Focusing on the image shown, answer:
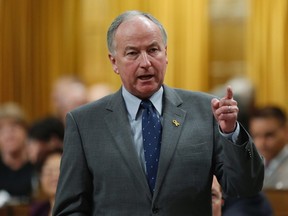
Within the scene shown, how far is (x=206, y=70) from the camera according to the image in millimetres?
8188

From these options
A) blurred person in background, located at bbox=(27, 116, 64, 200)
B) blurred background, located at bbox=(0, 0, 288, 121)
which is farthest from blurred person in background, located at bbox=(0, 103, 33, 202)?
blurred background, located at bbox=(0, 0, 288, 121)

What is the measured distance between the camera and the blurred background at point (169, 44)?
7863 millimetres

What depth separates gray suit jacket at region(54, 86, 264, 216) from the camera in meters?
2.69

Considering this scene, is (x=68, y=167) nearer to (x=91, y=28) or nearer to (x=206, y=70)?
(x=206, y=70)

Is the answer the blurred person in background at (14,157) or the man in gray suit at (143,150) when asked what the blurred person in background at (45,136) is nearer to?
the blurred person in background at (14,157)

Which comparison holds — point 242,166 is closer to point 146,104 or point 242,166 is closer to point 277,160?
point 146,104

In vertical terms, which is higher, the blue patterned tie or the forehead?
the forehead

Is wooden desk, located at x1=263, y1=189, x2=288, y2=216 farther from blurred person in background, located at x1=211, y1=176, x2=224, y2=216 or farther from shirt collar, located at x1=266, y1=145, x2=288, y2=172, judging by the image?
blurred person in background, located at x1=211, y1=176, x2=224, y2=216

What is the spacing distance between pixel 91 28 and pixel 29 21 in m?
0.68

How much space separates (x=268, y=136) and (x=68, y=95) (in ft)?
6.89

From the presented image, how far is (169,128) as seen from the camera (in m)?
2.83

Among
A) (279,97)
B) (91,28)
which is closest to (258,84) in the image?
(279,97)

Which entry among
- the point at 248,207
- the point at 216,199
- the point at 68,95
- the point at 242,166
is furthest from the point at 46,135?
the point at 242,166

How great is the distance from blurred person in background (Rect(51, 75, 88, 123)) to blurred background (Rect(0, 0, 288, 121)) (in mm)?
701
